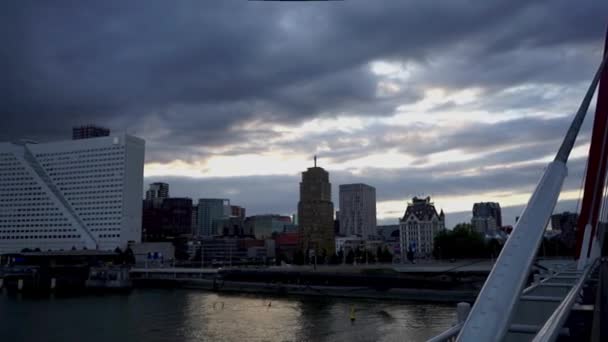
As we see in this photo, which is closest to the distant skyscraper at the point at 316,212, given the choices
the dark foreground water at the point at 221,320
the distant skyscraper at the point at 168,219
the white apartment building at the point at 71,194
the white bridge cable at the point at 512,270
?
the distant skyscraper at the point at 168,219

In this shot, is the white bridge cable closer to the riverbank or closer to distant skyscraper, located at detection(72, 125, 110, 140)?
the riverbank

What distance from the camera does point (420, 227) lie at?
150m

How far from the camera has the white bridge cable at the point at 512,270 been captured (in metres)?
3.65

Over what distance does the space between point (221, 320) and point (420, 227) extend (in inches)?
4508

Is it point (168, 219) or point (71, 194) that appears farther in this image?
point (168, 219)

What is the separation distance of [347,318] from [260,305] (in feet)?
49.1

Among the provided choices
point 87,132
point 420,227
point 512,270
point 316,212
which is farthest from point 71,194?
point 512,270

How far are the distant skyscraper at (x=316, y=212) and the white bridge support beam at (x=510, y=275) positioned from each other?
161564 millimetres

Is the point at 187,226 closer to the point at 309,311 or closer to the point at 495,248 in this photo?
the point at 495,248

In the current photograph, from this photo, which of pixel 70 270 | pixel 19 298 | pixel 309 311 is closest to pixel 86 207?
pixel 70 270

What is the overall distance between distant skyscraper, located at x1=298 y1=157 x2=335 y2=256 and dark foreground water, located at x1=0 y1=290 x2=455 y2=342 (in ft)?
353

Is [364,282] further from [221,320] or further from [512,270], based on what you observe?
[512,270]

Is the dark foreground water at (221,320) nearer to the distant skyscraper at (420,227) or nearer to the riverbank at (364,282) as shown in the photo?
the riverbank at (364,282)

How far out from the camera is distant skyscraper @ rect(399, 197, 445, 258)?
5856 inches
